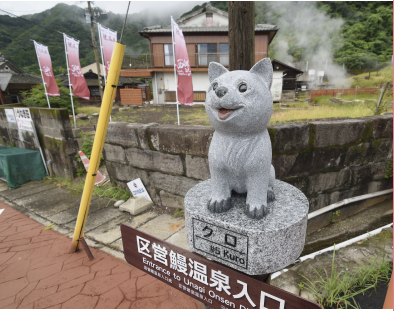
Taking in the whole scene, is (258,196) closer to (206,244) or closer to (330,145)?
(206,244)

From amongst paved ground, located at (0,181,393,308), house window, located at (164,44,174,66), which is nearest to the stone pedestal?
paved ground, located at (0,181,393,308)

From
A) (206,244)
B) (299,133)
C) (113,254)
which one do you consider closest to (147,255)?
(206,244)

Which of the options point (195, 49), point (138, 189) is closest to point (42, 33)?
point (195, 49)

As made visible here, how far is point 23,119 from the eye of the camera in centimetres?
589

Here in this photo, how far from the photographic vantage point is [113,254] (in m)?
2.83

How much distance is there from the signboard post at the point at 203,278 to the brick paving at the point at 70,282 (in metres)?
1.05

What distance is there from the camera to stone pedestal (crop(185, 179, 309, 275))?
1.31 metres

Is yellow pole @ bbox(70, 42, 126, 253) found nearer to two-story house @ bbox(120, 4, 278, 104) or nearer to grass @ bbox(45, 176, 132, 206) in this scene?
grass @ bbox(45, 176, 132, 206)

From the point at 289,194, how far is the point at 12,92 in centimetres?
Answer: 2124

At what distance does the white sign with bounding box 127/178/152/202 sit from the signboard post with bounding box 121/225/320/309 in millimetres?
2516

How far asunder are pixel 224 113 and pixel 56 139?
5100 millimetres

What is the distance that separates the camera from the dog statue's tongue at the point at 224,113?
1.34 m

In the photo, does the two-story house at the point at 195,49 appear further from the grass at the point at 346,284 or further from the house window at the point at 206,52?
the grass at the point at 346,284

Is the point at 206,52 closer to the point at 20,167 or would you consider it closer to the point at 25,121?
the point at 25,121
